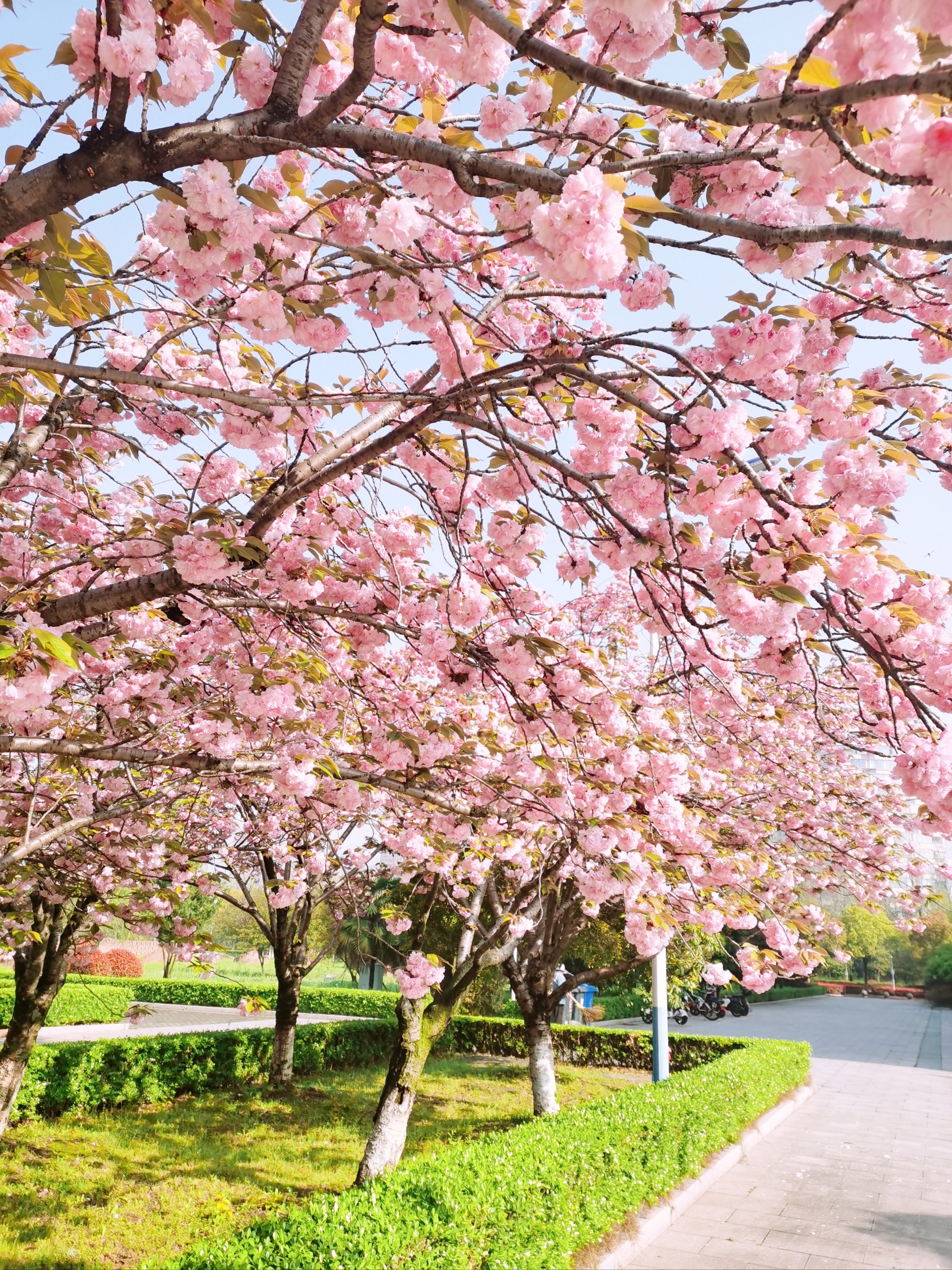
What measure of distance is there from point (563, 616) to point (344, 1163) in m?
6.34

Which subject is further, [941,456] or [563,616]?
[563,616]

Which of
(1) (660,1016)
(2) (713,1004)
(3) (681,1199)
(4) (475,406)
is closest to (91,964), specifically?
(2) (713,1004)

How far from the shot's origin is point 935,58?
1325 mm

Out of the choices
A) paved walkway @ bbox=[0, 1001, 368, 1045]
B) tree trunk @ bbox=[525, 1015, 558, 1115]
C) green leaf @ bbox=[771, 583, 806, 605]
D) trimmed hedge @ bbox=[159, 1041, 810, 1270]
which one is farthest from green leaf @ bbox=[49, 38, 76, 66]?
paved walkway @ bbox=[0, 1001, 368, 1045]

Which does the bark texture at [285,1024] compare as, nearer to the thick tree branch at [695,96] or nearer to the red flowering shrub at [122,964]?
the thick tree branch at [695,96]

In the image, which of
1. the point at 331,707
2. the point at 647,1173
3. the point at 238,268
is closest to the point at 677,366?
the point at 238,268

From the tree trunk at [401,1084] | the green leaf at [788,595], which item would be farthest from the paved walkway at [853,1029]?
the green leaf at [788,595]

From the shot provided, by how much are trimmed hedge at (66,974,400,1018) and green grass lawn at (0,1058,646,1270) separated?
8.56 metres

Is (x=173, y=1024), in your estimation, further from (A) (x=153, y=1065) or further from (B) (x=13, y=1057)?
(B) (x=13, y=1057)

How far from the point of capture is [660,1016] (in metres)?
8.99

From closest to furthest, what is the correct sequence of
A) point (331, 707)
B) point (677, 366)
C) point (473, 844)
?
point (677, 366)
point (331, 707)
point (473, 844)

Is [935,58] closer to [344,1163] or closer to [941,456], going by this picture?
[941,456]

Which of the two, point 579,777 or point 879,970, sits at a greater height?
point 579,777

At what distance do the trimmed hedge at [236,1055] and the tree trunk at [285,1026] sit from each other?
90 centimetres
